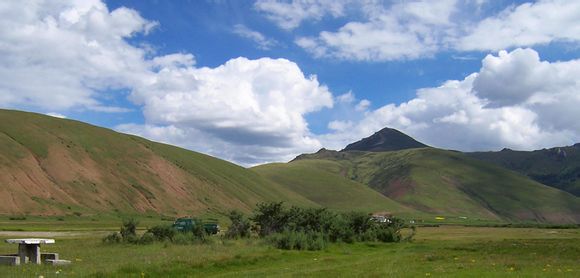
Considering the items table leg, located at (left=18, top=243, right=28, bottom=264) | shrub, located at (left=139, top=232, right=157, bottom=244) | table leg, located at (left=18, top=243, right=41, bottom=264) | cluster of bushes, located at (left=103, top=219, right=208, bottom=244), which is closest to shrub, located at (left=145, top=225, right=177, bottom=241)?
cluster of bushes, located at (left=103, top=219, right=208, bottom=244)

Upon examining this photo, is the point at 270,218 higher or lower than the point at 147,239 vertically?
higher

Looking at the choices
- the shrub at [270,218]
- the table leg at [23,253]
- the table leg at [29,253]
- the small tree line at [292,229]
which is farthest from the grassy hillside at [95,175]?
the table leg at [23,253]

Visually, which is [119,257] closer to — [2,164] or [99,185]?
[2,164]

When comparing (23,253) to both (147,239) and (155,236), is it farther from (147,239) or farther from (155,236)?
(155,236)

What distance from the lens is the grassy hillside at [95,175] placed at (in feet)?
355

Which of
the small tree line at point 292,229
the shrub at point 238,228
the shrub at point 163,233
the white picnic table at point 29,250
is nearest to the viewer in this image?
the white picnic table at point 29,250

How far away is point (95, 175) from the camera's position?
5034 inches

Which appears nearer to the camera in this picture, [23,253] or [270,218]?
[23,253]

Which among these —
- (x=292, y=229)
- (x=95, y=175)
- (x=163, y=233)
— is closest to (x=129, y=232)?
(x=163, y=233)

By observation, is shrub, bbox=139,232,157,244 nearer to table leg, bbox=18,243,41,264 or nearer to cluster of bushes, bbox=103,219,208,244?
cluster of bushes, bbox=103,219,208,244

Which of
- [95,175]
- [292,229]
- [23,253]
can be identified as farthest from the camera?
[95,175]

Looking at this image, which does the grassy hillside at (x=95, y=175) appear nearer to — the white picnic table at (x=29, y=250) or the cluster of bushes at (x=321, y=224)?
the cluster of bushes at (x=321, y=224)

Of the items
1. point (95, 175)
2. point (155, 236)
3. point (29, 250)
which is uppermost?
point (95, 175)

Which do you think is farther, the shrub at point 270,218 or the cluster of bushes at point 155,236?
the shrub at point 270,218
